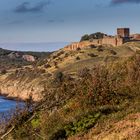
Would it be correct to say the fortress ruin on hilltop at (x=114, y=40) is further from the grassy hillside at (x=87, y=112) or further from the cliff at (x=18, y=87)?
the grassy hillside at (x=87, y=112)

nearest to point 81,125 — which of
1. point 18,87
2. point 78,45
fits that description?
point 18,87

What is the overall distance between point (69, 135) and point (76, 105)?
5.77 metres

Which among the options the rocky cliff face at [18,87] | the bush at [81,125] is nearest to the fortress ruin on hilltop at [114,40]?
the rocky cliff face at [18,87]

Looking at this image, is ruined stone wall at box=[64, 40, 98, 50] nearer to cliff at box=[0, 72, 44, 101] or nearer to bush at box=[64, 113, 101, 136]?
cliff at box=[0, 72, 44, 101]

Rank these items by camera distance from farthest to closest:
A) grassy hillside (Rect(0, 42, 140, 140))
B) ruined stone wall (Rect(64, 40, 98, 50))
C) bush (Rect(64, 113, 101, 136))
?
ruined stone wall (Rect(64, 40, 98, 50)) < bush (Rect(64, 113, 101, 136)) < grassy hillside (Rect(0, 42, 140, 140))

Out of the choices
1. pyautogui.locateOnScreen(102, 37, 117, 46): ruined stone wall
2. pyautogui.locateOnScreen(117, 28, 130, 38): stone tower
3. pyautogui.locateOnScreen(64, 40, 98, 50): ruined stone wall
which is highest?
pyautogui.locateOnScreen(117, 28, 130, 38): stone tower

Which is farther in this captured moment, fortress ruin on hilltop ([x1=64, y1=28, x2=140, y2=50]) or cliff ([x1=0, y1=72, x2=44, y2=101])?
fortress ruin on hilltop ([x1=64, y1=28, x2=140, y2=50])

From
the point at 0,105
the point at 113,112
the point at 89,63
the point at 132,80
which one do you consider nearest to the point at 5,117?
the point at 113,112

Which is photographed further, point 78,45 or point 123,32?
point 123,32

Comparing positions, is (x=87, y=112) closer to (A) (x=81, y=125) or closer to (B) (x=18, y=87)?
(A) (x=81, y=125)

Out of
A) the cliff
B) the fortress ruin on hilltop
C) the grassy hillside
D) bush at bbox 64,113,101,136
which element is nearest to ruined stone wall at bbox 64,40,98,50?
the fortress ruin on hilltop

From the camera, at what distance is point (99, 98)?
3072 centimetres

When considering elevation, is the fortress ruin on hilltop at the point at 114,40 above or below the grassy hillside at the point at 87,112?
below

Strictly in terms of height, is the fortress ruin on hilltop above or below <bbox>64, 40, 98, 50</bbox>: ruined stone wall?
above
